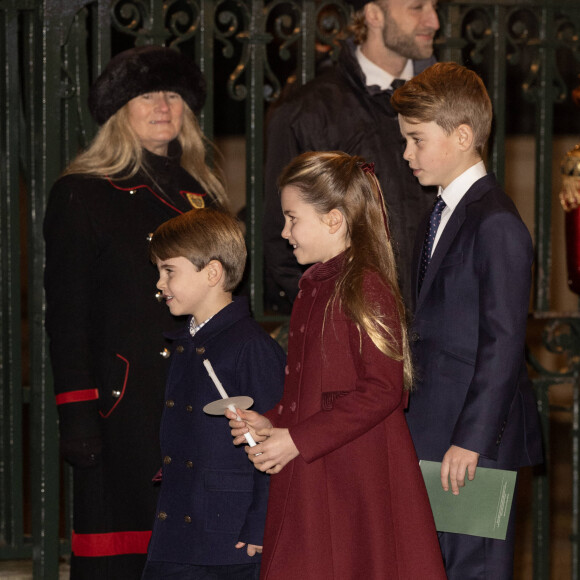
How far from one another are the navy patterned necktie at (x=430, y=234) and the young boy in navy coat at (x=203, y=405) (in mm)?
474

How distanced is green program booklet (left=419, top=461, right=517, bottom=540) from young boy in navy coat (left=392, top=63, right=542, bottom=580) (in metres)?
0.03

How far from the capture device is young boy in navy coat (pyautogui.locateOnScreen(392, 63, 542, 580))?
273 cm

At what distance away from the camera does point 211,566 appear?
2.93 meters

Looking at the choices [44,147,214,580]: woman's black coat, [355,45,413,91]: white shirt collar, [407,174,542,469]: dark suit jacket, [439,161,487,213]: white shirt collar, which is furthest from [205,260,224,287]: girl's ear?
[355,45,413,91]: white shirt collar

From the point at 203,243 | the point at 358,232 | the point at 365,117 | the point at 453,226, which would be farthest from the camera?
the point at 365,117

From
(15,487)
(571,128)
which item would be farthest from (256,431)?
(571,128)

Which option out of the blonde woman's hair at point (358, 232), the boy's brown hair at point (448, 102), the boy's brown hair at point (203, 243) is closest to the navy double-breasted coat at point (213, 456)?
the boy's brown hair at point (203, 243)

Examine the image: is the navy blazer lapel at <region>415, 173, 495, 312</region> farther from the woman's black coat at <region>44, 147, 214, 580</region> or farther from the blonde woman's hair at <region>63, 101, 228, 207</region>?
the blonde woman's hair at <region>63, 101, 228, 207</region>

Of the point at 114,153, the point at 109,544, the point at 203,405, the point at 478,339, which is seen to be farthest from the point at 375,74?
the point at 109,544

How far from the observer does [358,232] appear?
9.07 ft

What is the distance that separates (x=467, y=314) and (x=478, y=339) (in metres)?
0.08

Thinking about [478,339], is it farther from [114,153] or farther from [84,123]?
[84,123]

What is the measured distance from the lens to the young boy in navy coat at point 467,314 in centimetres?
273

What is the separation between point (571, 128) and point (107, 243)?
793 centimetres
